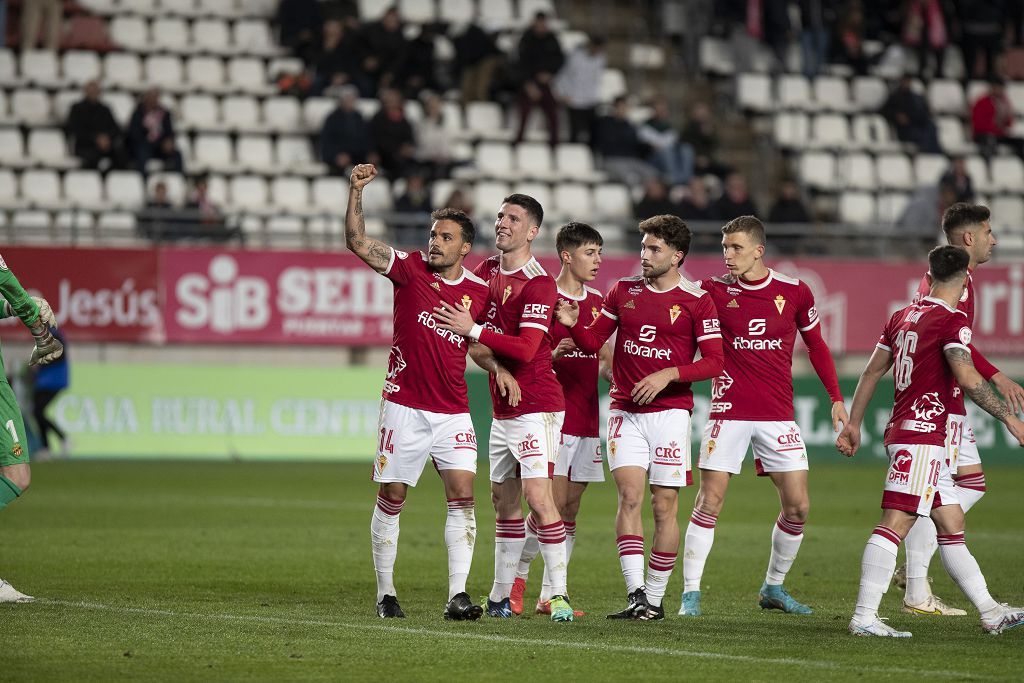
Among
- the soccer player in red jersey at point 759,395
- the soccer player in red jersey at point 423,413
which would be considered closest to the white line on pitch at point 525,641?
the soccer player in red jersey at point 423,413

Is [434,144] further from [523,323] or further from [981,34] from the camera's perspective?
[523,323]

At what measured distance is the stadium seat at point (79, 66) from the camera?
25.8 metres

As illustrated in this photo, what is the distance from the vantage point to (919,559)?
1025cm

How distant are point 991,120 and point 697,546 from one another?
846 inches

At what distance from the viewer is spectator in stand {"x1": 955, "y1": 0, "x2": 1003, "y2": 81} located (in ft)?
102

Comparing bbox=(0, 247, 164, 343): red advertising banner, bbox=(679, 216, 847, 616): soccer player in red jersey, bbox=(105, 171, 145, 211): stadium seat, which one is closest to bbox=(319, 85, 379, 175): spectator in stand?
bbox=(105, 171, 145, 211): stadium seat

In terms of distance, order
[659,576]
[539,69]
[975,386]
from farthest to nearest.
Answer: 1. [539,69]
2. [659,576]
3. [975,386]

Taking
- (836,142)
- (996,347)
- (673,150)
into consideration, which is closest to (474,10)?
(673,150)

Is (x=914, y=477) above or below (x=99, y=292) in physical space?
below

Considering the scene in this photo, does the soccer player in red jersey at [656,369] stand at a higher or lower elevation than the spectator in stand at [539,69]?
lower

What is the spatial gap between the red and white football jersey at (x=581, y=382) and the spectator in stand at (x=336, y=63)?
16.6 meters

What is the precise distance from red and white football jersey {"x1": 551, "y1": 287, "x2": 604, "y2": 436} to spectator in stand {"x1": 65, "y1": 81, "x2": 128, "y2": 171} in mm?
15535

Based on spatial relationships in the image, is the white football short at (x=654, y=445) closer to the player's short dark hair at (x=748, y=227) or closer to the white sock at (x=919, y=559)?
Answer: the player's short dark hair at (x=748, y=227)

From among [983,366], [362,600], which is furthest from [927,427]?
[362,600]
